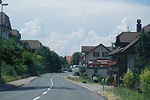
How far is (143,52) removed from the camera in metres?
40.2

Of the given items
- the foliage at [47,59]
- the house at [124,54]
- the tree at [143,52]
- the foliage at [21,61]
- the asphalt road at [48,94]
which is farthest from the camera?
the foliage at [47,59]

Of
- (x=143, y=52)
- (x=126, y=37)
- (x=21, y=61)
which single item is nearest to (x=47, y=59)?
(x=21, y=61)

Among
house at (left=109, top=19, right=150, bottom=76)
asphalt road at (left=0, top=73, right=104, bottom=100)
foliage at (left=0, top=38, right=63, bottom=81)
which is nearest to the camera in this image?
asphalt road at (left=0, top=73, right=104, bottom=100)

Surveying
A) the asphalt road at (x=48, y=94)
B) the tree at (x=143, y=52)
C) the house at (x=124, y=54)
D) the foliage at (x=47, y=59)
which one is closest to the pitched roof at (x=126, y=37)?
the house at (x=124, y=54)

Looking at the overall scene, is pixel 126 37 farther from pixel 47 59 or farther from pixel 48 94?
pixel 47 59

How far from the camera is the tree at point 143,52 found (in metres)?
39.6

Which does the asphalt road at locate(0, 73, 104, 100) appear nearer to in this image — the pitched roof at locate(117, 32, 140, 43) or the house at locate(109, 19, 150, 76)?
the house at locate(109, 19, 150, 76)

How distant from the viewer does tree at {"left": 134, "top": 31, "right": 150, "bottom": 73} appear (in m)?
39.6

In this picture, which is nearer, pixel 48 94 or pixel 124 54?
pixel 48 94

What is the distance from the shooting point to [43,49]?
123 m

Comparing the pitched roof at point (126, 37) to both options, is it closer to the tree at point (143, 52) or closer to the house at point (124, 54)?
the house at point (124, 54)

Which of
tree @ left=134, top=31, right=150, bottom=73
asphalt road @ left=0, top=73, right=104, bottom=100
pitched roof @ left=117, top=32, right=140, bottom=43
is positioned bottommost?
asphalt road @ left=0, top=73, right=104, bottom=100

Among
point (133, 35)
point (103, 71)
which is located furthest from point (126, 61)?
point (103, 71)

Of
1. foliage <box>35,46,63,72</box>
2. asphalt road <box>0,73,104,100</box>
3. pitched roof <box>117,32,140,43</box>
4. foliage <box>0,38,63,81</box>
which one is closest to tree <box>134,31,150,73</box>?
asphalt road <box>0,73,104,100</box>
